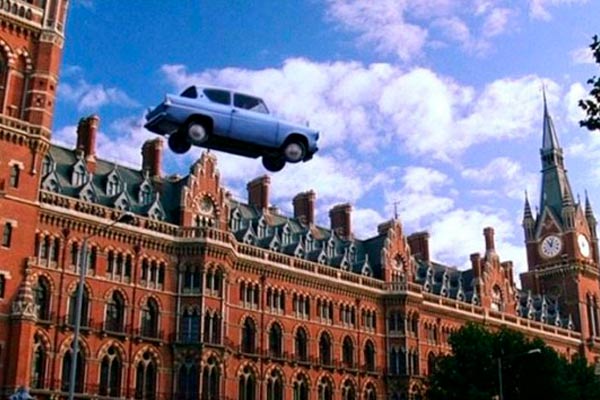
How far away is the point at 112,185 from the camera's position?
2579 inches

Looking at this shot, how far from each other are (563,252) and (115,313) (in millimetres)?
67877

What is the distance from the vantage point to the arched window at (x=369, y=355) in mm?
78812

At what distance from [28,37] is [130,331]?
21.1 metres

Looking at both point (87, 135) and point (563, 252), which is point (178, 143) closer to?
point (87, 135)

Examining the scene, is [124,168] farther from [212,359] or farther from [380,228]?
[380,228]

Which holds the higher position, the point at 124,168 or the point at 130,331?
the point at 124,168

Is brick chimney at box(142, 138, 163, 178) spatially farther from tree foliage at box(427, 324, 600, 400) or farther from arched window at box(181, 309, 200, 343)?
tree foliage at box(427, 324, 600, 400)

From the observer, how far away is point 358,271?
268 feet

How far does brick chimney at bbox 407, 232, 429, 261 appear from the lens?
9738 centimetres

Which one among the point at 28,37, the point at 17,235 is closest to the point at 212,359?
the point at 17,235

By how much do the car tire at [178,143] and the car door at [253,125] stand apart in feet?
4.09

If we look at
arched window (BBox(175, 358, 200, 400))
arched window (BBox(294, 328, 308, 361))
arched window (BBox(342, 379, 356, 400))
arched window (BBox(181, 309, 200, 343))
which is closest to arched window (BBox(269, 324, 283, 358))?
arched window (BBox(294, 328, 308, 361))

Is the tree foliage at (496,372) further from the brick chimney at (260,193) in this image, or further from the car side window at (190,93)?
the car side window at (190,93)

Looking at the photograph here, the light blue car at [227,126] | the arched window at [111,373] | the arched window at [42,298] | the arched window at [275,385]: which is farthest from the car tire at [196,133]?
the arched window at [275,385]
